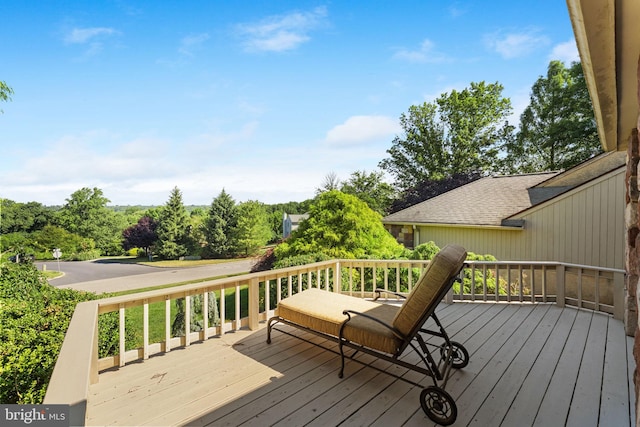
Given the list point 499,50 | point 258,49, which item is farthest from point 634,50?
point 499,50

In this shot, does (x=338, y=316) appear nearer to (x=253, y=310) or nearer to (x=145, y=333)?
(x=253, y=310)

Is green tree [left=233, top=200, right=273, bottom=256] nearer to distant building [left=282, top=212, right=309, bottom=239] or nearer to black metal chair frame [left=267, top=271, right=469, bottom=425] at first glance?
distant building [left=282, top=212, right=309, bottom=239]

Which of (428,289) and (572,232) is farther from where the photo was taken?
(572,232)

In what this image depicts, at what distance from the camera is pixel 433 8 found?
29.5 ft

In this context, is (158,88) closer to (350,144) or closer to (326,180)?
(326,180)

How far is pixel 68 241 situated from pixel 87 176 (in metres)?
8.18

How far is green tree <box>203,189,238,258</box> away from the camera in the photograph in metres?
29.0

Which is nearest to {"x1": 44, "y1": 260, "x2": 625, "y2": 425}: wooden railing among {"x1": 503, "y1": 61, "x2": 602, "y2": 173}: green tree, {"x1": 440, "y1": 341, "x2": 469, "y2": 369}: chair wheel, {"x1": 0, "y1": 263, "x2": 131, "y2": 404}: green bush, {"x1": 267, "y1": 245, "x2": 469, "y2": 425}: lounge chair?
{"x1": 0, "y1": 263, "x2": 131, "y2": 404}: green bush

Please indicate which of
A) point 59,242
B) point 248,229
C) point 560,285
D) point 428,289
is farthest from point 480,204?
point 59,242

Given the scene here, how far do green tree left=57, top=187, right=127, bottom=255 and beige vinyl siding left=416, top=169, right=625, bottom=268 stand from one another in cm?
3370

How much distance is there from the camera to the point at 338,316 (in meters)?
2.90

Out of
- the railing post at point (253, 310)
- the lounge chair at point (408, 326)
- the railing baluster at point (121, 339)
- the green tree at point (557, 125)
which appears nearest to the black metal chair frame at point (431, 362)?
the lounge chair at point (408, 326)

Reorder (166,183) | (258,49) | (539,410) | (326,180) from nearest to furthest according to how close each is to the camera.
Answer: (539,410) < (258,49) < (326,180) < (166,183)

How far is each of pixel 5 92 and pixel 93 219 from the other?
1177 inches
